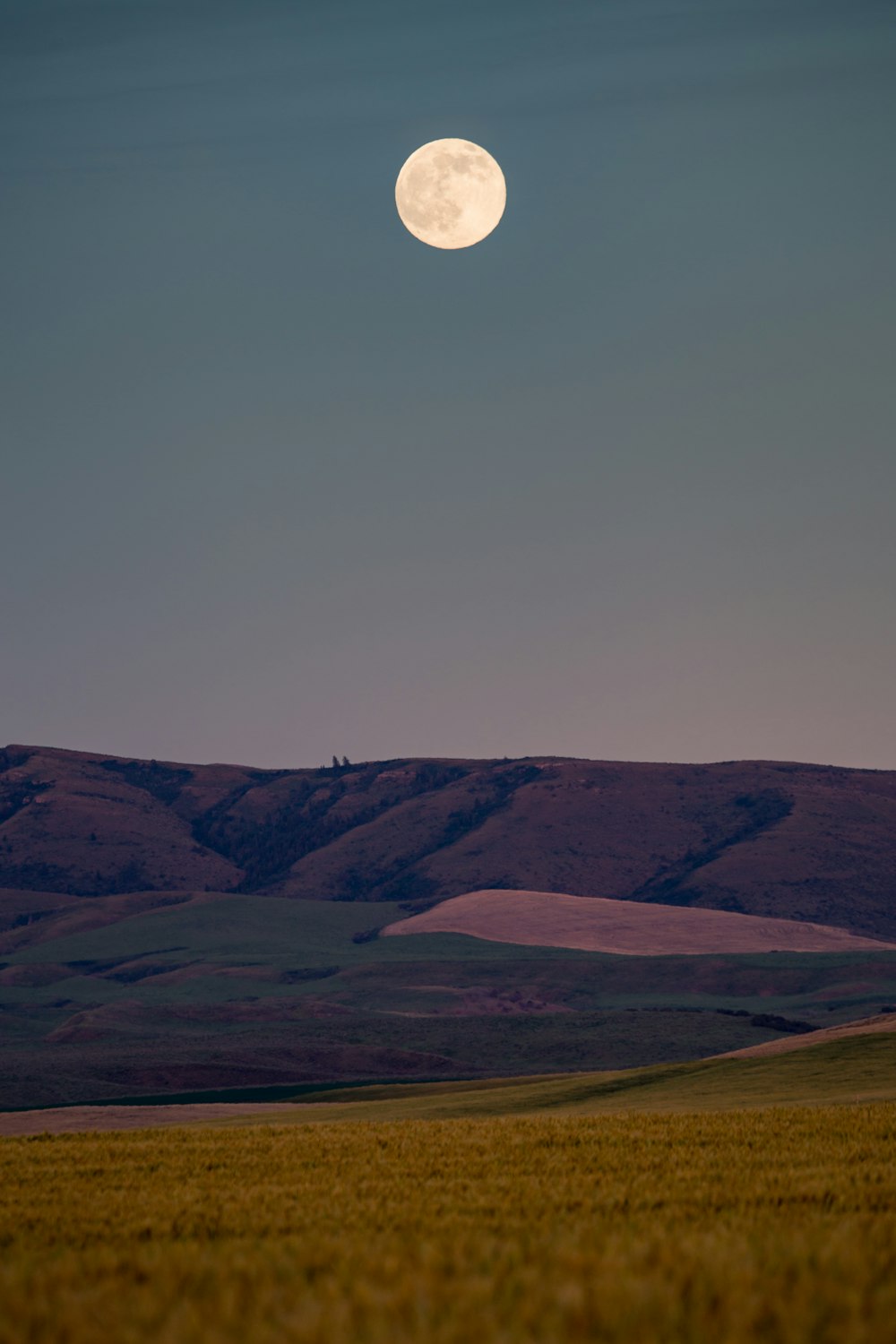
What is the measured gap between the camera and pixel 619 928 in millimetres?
97562

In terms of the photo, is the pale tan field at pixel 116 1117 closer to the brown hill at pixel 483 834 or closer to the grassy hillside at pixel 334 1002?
the grassy hillside at pixel 334 1002

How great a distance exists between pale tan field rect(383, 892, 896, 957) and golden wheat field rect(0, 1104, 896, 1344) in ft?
251

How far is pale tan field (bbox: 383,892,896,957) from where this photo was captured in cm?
9300

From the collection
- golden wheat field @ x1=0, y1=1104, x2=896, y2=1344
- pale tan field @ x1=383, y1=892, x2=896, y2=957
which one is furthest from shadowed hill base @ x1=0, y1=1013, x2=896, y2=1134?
pale tan field @ x1=383, y1=892, x2=896, y2=957

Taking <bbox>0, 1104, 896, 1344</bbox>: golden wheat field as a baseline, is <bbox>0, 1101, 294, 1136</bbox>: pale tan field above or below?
below

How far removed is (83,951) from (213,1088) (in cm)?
5610

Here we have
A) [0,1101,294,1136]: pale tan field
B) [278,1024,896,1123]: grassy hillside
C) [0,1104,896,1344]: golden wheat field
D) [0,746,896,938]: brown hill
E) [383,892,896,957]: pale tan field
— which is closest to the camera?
[0,1104,896,1344]: golden wheat field

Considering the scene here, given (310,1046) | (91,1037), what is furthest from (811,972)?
(91,1037)

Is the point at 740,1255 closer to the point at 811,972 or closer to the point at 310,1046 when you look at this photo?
the point at 310,1046

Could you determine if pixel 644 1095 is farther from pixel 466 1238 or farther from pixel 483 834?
pixel 483 834

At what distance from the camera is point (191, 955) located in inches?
3583

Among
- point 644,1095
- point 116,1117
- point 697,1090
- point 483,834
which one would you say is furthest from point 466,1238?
point 483,834

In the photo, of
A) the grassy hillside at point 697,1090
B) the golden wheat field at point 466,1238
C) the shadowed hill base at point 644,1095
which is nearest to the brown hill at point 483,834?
the shadowed hill base at point 644,1095

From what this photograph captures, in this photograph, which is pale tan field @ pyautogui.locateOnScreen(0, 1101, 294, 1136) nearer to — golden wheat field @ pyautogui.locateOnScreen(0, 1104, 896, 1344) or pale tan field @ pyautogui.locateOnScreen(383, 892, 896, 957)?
golden wheat field @ pyautogui.locateOnScreen(0, 1104, 896, 1344)
